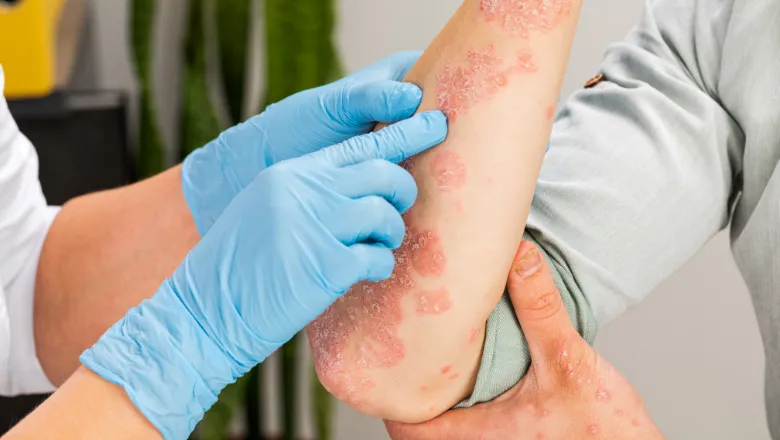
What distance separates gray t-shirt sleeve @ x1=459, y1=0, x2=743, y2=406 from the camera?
846 millimetres

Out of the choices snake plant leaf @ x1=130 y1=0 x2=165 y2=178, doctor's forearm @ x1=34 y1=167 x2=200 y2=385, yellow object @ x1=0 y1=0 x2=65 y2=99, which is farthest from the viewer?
snake plant leaf @ x1=130 y1=0 x2=165 y2=178

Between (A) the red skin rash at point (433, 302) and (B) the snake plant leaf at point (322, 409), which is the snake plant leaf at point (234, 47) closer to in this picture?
(B) the snake plant leaf at point (322, 409)

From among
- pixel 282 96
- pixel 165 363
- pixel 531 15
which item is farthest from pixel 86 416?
pixel 282 96

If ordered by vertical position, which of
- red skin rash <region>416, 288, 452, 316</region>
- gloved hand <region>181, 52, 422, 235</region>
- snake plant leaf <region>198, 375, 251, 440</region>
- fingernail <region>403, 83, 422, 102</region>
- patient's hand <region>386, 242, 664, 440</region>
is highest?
fingernail <region>403, 83, 422, 102</region>

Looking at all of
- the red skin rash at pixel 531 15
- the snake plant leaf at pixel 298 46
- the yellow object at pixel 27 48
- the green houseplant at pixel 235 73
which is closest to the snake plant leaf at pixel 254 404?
the green houseplant at pixel 235 73

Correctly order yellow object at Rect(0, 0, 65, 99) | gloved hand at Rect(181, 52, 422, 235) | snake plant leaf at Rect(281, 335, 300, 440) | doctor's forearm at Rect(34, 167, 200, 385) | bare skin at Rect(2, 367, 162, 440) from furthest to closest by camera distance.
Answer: snake plant leaf at Rect(281, 335, 300, 440), yellow object at Rect(0, 0, 65, 99), doctor's forearm at Rect(34, 167, 200, 385), gloved hand at Rect(181, 52, 422, 235), bare skin at Rect(2, 367, 162, 440)

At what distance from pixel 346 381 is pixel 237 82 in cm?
123

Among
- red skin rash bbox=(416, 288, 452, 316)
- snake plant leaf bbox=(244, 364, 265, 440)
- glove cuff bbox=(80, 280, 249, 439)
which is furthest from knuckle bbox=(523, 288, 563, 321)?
snake plant leaf bbox=(244, 364, 265, 440)

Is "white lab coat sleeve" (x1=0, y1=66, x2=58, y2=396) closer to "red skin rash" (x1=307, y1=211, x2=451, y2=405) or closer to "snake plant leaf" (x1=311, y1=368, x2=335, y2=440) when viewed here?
"red skin rash" (x1=307, y1=211, x2=451, y2=405)

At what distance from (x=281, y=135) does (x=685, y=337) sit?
3.81 feet

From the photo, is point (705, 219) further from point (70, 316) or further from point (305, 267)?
point (70, 316)

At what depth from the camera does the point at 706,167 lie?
86cm

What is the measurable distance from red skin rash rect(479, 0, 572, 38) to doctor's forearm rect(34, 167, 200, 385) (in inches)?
22.0

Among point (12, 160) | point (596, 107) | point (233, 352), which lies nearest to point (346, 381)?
point (233, 352)
